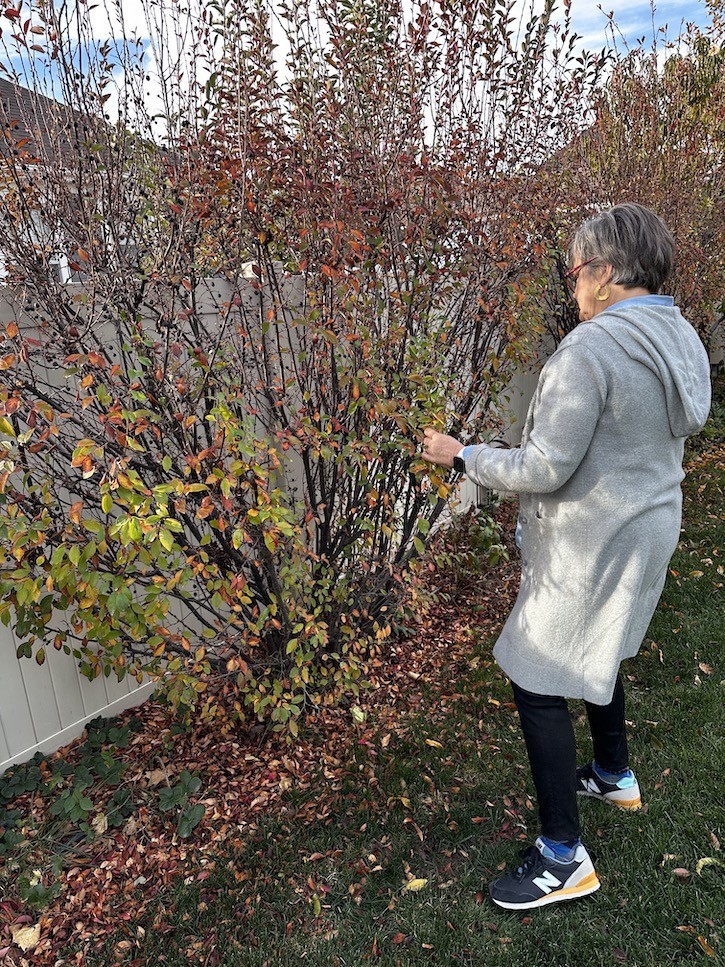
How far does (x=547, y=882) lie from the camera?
2.38 meters

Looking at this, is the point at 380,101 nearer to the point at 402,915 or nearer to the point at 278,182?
the point at 278,182

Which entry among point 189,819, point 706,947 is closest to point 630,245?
point 706,947

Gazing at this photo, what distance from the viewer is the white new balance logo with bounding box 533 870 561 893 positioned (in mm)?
2373

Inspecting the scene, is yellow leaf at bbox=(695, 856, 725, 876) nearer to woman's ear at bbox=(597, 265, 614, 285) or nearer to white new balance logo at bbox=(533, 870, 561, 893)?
white new balance logo at bbox=(533, 870, 561, 893)

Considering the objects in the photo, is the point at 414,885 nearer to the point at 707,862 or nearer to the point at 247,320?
the point at 707,862

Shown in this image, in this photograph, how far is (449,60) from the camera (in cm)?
313

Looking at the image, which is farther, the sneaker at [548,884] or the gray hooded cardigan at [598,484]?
A: the sneaker at [548,884]

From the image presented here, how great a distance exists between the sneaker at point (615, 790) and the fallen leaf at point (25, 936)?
6.16 feet

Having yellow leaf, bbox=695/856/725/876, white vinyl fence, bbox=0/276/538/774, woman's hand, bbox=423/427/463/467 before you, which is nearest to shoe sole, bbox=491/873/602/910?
yellow leaf, bbox=695/856/725/876

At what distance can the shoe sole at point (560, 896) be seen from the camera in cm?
237

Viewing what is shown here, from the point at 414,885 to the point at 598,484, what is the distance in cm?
147

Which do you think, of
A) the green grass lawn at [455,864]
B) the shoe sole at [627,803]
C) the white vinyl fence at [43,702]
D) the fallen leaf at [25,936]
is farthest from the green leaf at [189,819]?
the shoe sole at [627,803]

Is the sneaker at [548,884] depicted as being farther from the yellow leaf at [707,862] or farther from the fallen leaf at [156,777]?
the fallen leaf at [156,777]

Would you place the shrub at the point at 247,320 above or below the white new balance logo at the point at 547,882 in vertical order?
above
